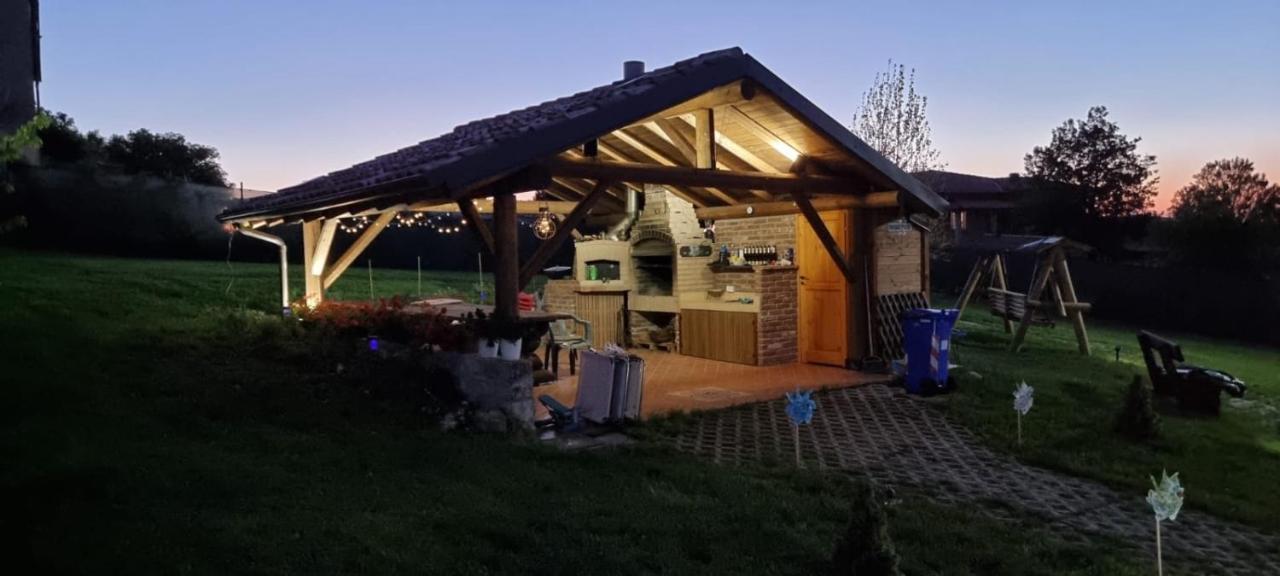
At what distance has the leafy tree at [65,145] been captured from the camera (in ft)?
62.0

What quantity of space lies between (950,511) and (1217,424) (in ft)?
16.5

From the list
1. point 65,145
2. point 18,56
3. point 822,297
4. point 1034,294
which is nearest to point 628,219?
point 822,297

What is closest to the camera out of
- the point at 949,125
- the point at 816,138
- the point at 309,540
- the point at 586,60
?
the point at 309,540

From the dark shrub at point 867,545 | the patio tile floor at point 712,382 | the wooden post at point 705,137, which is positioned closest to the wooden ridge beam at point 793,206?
the wooden post at point 705,137

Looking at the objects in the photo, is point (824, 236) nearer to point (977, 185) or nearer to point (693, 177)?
point (693, 177)

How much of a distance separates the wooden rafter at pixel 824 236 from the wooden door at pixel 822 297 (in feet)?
0.77

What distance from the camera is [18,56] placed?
1789cm

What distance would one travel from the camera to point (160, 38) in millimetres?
14344

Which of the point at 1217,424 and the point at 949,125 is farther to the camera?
the point at 949,125

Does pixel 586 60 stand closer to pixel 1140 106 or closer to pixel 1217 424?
pixel 1217 424

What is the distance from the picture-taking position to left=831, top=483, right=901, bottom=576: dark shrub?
3.24 meters

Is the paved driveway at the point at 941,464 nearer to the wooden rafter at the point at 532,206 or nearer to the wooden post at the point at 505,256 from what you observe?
the wooden post at the point at 505,256

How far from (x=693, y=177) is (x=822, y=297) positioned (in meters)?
3.15

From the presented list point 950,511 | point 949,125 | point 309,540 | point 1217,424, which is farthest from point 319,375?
point 949,125
